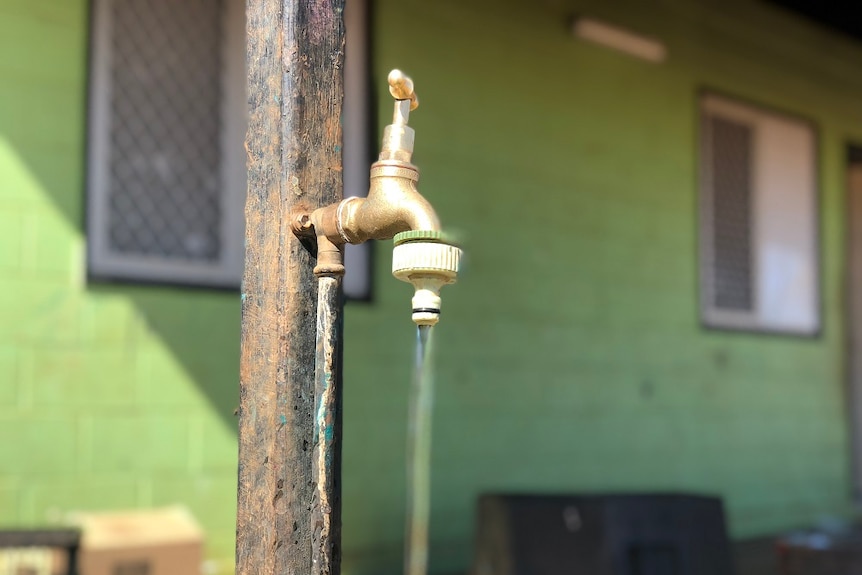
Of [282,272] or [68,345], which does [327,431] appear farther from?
[68,345]

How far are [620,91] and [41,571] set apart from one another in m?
4.19

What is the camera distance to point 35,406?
149 inches

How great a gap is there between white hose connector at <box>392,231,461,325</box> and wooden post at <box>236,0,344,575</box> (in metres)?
0.20

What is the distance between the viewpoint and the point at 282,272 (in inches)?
66.5

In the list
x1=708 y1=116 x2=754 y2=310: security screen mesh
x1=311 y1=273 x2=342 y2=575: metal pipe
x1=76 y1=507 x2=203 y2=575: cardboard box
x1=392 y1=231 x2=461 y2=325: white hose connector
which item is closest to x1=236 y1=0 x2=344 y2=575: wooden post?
x1=311 y1=273 x2=342 y2=575: metal pipe

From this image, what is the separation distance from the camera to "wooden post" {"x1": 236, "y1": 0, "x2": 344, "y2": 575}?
1.65 meters

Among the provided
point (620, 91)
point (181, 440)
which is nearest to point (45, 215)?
point (181, 440)

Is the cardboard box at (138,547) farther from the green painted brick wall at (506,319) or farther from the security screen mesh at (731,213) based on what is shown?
the security screen mesh at (731,213)

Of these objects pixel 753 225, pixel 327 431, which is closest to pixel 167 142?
pixel 327 431

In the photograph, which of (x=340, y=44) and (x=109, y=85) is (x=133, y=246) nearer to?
(x=109, y=85)

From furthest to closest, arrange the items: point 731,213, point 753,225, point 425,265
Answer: point 753,225
point 731,213
point 425,265

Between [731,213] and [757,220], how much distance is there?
0.29 meters

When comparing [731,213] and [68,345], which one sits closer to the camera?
[68,345]

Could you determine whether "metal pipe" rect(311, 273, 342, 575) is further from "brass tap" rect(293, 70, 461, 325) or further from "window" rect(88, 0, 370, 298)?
"window" rect(88, 0, 370, 298)
